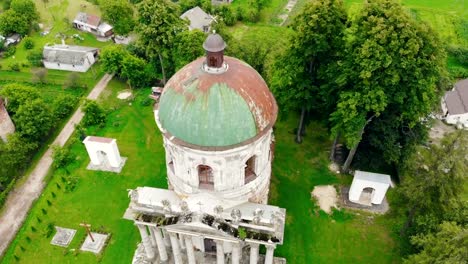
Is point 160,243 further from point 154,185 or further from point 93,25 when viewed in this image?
point 93,25

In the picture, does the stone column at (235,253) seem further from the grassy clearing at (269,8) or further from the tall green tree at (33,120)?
the grassy clearing at (269,8)

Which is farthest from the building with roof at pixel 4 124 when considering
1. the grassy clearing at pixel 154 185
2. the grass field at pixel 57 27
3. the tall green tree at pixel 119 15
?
the tall green tree at pixel 119 15

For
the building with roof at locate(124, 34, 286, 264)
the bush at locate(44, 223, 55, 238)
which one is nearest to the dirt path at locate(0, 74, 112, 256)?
the bush at locate(44, 223, 55, 238)

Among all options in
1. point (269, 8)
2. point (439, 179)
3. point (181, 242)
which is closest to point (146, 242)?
point (181, 242)

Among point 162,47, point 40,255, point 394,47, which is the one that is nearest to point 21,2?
point 162,47

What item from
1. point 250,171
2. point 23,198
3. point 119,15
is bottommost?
point 23,198
